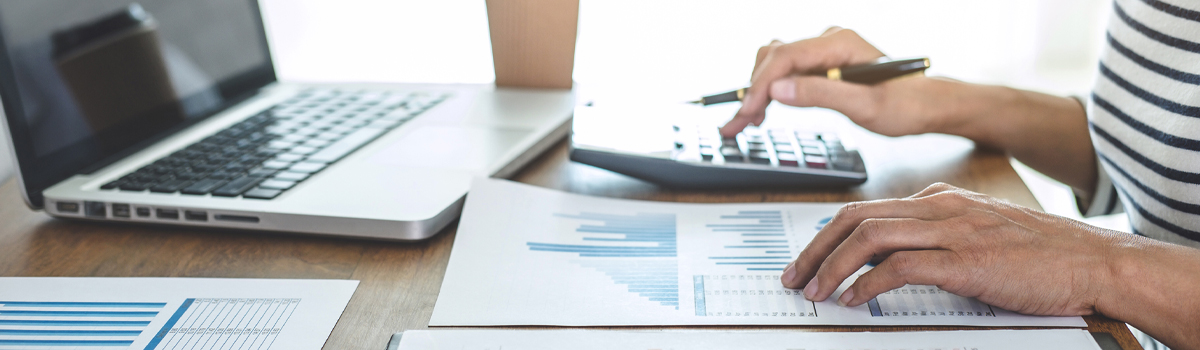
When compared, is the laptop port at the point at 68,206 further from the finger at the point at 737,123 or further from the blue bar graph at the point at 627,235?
the finger at the point at 737,123

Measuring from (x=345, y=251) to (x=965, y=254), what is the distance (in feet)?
1.29

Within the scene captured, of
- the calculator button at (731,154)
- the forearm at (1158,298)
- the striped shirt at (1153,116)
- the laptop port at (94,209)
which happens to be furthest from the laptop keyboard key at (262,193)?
the striped shirt at (1153,116)

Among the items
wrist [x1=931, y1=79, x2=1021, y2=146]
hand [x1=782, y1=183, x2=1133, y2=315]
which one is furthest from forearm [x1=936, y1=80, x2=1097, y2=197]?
hand [x1=782, y1=183, x2=1133, y2=315]

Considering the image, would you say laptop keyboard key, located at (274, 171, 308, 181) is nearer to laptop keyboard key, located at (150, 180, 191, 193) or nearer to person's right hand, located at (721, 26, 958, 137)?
laptop keyboard key, located at (150, 180, 191, 193)

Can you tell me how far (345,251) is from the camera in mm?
487

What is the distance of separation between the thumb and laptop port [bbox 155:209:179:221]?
0.49 m

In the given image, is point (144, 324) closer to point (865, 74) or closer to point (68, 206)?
point (68, 206)

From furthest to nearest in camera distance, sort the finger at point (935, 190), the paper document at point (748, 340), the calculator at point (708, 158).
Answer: the calculator at point (708, 158), the finger at point (935, 190), the paper document at point (748, 340)

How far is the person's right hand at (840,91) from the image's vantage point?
0.64 m

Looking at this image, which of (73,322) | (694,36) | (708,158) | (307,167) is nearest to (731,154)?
(708,158)

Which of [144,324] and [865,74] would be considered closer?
[144,324]

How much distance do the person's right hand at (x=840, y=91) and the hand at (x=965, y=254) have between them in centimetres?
22

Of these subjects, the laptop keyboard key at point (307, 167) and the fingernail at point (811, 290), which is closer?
the fingernail at point (811, 290)

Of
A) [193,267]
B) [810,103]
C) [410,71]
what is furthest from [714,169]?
[410,71]
